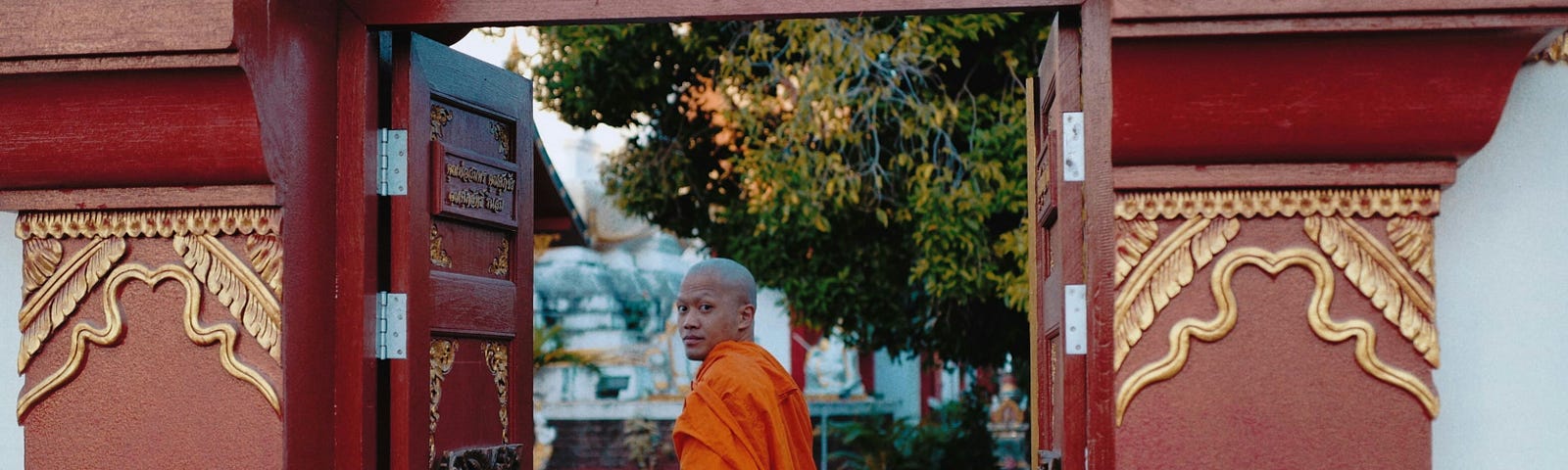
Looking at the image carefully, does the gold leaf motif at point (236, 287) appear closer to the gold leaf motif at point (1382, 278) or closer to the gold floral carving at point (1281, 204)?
the gold floral carving at point (1281, 204)

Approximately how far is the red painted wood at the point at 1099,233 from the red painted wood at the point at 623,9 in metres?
0.15

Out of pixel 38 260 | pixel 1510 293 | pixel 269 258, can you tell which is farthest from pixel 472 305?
pixel 1510 293

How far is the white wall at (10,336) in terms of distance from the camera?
13.4 feet

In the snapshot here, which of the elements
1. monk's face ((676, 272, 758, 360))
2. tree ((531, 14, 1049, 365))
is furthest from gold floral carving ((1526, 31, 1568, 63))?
tree ((531, 14, 1049, 365))

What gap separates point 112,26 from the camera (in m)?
3.53

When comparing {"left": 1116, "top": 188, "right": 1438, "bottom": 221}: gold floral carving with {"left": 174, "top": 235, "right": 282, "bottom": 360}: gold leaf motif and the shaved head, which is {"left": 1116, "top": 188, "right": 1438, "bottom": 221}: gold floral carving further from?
{"left": 174, "top": 235, "right": 282, "bottom": 360}: gold leaf motif

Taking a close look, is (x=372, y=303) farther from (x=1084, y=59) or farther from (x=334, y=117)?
(x=1084, y=59)

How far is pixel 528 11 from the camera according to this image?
148 inches

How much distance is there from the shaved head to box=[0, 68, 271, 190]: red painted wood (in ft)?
5.20

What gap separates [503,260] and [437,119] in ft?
1.80

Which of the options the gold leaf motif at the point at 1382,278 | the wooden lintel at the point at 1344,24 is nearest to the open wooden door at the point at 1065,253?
the wooden lintel at the point at 1344,24

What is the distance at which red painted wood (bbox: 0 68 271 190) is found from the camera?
3.57 metres

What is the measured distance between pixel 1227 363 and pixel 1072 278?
0.40 m

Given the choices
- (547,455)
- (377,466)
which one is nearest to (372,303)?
(377,466)
